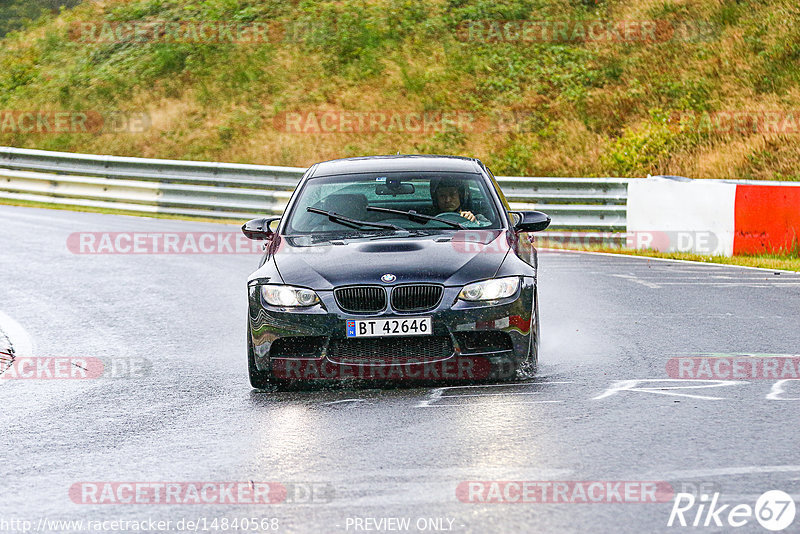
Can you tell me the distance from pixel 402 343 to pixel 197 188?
17.2 metres

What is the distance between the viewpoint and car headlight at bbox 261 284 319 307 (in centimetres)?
789

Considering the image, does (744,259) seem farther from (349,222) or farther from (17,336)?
(17,336)

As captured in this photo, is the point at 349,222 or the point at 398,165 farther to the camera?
the point at 398,165

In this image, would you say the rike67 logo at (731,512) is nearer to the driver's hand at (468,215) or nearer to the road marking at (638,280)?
the driver's hand at (468,215)

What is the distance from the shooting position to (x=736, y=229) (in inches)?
683

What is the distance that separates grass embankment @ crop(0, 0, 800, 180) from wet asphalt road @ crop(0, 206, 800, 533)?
15.3 m

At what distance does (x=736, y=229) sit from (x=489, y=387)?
10.3 meters

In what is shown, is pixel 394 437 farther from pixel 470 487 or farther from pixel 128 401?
pixel 128 401

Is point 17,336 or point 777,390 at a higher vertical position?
point 777,390

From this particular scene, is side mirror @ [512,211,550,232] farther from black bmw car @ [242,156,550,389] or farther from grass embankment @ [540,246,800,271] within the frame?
grass embankment @ [540,246,800,271]

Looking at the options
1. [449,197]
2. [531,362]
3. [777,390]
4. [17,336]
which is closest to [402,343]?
[531,362]

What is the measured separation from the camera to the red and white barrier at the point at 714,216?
1695 cm

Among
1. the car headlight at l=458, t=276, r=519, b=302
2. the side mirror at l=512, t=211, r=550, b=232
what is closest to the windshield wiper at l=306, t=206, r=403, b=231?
the side mirror at l=512, t=211, r=550, b=232

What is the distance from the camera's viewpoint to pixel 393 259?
26.4ft
